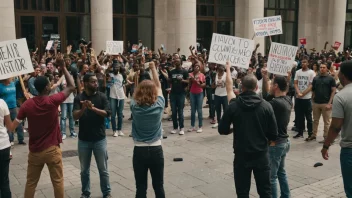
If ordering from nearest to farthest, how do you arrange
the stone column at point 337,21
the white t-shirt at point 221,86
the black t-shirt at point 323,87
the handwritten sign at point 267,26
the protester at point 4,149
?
1. the protester at point 4,149
2. the black t-shirt at point 323,87
3. the white t-shirt at point 221,86
4. the handwritten sign at point 267,26
5. the stone column at point 337,21

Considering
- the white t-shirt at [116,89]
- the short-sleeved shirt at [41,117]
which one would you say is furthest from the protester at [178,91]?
the short-sleeved shirt at [41,117]

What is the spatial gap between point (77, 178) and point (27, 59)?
88.9 inches

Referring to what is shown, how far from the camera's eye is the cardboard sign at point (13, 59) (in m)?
7.07

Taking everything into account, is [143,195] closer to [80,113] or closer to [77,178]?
[80,113]

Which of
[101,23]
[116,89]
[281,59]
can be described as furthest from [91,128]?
[101,23]

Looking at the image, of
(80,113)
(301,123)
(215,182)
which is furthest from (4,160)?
(301,123)

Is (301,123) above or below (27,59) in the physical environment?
below

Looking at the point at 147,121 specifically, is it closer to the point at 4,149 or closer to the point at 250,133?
the point at 250,133

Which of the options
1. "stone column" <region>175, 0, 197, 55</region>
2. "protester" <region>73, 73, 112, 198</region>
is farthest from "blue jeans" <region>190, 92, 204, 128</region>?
"stone column" <region>175, 0, 197, 55</region>

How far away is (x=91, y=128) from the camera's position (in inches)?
239

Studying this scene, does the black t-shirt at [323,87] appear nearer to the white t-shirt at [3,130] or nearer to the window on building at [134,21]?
the white t-shirt at [3,130]

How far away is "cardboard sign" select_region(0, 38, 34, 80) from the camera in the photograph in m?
7.07

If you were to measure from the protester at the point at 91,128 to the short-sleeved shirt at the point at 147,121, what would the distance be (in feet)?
3.57

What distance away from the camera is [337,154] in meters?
9.22
